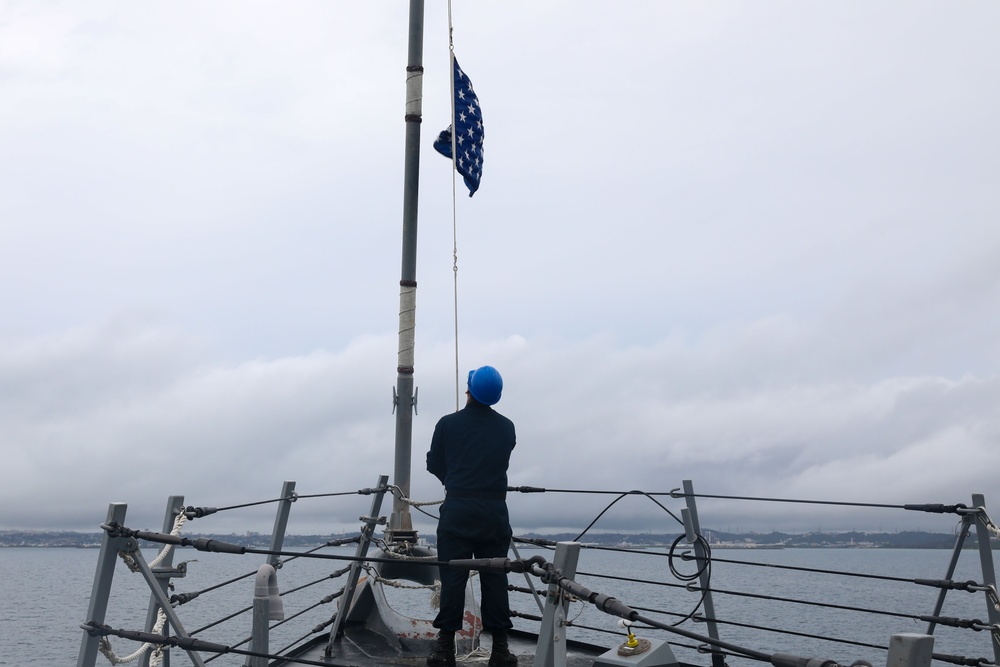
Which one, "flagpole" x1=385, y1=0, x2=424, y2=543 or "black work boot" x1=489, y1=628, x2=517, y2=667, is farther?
"flagpole" x1=385, y1=0, x2=424, y2=543

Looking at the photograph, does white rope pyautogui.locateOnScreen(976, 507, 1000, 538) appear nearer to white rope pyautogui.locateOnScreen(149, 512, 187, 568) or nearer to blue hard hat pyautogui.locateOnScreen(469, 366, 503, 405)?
blue hard hat pyautogui.locateOnScreen(469, 366, 503, 405)

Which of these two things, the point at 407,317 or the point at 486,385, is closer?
the point at 486,385

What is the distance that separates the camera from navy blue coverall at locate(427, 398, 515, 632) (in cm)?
625

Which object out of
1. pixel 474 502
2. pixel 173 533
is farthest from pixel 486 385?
pixel 173 533

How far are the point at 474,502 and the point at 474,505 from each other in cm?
3

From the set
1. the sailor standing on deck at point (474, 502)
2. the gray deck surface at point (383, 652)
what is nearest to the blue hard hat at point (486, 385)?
→ the sailor standing on deck at point (474, 502)

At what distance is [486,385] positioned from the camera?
646 cm

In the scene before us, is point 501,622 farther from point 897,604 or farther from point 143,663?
point 897,604

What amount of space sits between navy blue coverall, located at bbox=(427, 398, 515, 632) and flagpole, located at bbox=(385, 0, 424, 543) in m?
2.06

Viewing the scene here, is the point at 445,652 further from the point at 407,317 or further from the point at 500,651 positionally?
the point at 407,317

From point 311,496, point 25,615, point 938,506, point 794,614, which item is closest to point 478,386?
point 311,496

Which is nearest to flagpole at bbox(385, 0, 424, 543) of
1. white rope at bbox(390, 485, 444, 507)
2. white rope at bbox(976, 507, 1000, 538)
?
white rope at bbox(390, 485, 444, 507)

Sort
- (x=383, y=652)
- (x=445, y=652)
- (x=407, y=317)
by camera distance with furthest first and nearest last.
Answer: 1. (x=407, y=317)
2. (x=383, y=652)
3. (x=445, y=652)

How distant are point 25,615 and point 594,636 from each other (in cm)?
4351
